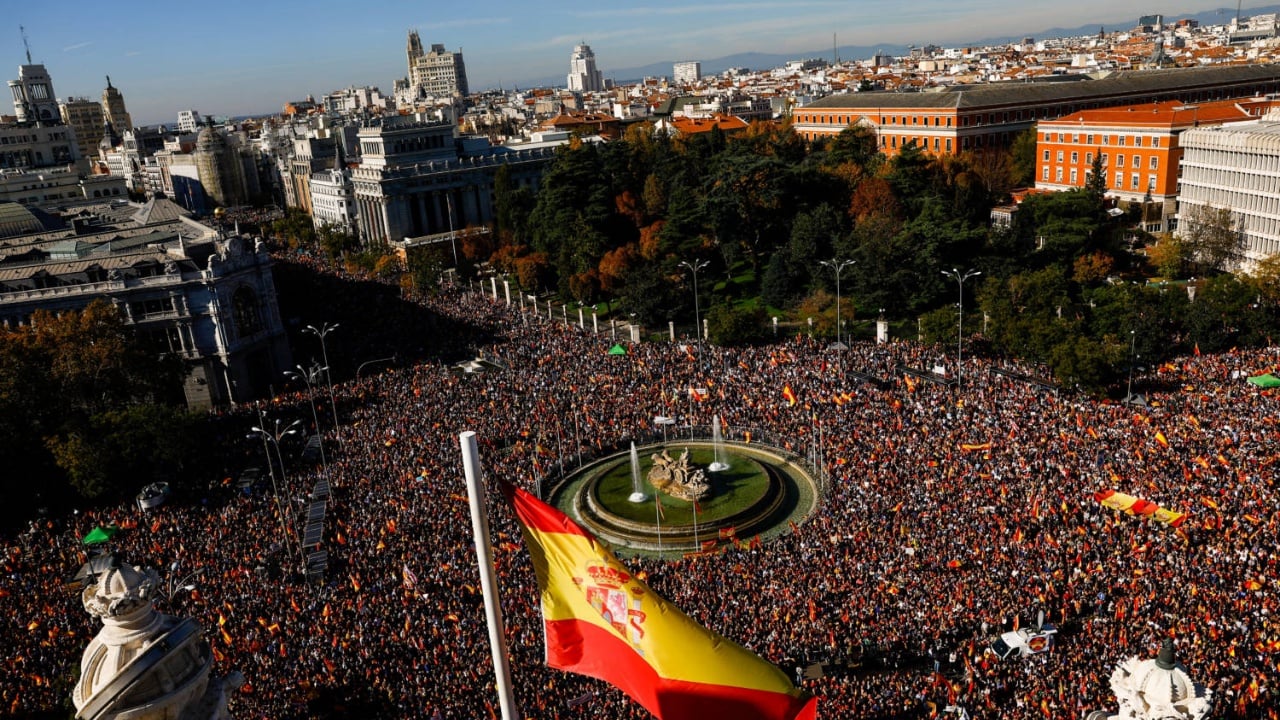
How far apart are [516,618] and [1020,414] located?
2039cm

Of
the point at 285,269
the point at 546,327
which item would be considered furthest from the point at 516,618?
the point at 285,269

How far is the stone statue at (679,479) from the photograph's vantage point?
32.5 m

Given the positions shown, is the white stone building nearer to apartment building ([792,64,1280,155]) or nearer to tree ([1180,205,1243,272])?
tree ([1180,205,1243,272])

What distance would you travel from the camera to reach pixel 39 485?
34.3 m

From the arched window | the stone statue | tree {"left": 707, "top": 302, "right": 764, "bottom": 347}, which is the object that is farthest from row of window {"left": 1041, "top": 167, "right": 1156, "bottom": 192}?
the arched window

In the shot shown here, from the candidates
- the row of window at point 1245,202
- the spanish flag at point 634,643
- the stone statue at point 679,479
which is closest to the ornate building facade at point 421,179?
the stone statue at point 679,479

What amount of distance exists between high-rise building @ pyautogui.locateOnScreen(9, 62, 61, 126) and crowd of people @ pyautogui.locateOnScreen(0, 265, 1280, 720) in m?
152

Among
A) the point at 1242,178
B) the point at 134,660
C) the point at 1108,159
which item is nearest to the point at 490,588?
the point at 134,660

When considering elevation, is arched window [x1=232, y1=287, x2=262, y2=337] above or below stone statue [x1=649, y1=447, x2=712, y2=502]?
above

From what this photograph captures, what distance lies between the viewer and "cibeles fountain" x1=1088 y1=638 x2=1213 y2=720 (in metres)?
10.6

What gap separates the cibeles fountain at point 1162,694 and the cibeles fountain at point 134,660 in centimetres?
1082

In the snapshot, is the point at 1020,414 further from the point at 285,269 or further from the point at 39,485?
the point at 285,269

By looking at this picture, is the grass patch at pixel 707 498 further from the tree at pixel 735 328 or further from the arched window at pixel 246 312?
the arched window at pixel 246 312

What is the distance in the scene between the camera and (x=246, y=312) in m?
49.1
